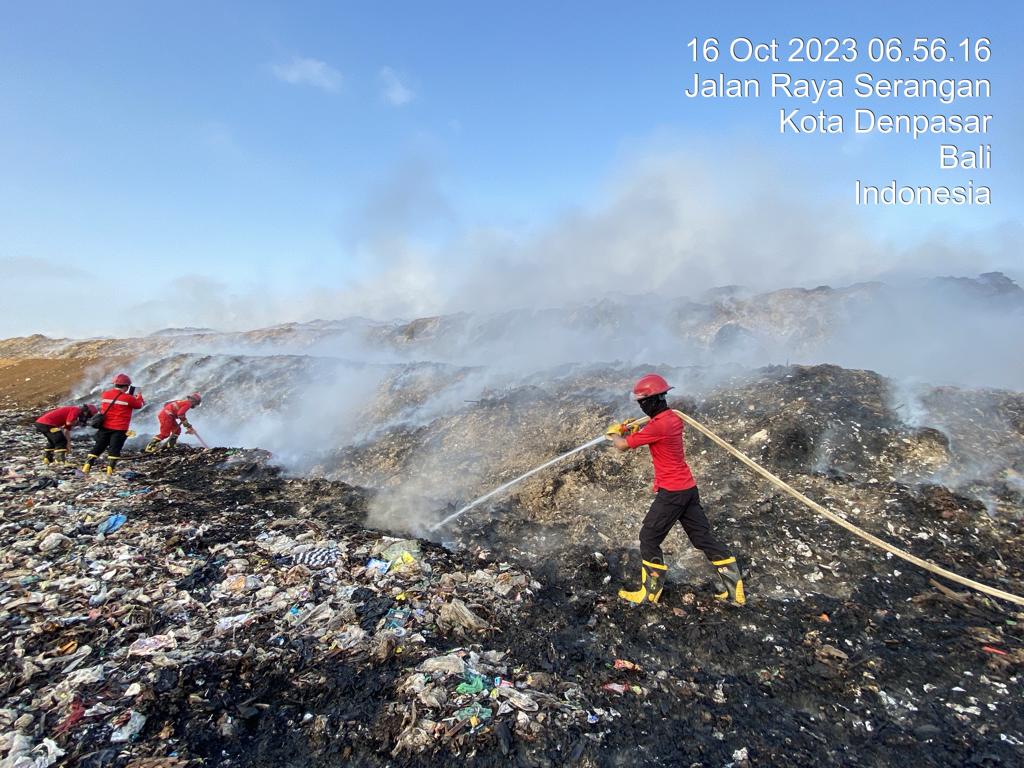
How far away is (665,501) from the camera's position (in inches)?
189

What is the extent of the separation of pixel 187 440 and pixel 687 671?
533 inches

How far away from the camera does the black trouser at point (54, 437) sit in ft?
30.0

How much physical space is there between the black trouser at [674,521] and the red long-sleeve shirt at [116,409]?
29.7 feet

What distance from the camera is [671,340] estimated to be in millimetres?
27203

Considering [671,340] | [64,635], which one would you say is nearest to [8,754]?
[64,635]

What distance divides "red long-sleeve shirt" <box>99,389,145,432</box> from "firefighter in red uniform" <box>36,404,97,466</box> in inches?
33.3

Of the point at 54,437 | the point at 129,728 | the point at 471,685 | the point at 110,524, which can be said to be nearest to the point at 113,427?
the point at 54,437

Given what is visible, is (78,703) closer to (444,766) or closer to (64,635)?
(64,635)

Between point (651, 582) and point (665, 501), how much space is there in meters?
0.85

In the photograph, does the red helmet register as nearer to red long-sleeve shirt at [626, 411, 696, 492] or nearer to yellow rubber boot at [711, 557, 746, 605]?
red long-sleeve shirt at [626, 411, 696, 492]

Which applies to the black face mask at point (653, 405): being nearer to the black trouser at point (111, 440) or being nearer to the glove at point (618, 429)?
the glove at point (618, 429)

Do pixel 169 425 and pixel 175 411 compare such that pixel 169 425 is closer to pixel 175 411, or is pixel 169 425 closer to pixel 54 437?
pixel 175 411

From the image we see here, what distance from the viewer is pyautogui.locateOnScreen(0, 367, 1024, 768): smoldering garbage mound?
3314 millimetres

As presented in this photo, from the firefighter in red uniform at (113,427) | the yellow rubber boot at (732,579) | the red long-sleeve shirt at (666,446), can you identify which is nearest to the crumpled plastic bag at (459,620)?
the red long-sleeve shirt at (666,446)
